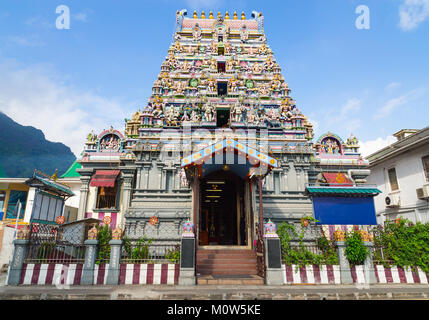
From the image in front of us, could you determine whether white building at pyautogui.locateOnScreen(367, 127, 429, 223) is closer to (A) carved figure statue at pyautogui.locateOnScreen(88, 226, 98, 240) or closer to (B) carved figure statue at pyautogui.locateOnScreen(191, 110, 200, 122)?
(B) carved figure statue at pyautogui.locateOnScreen(191, 110, 200, 122)

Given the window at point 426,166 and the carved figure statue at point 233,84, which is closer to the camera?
the window at point 426,166

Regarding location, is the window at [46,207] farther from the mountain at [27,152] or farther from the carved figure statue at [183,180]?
the mountain at [27,152]

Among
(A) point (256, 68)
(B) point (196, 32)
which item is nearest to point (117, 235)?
(A) point (256, 68)

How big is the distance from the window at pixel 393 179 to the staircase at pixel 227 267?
15.1 meters

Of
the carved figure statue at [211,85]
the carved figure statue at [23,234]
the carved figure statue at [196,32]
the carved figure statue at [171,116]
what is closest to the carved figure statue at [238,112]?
the carved figure statue at [211,85]

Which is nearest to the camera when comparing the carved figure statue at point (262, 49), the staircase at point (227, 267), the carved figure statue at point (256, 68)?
the staircase at point (227, 267)

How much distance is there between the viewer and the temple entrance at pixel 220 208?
48.2 ft

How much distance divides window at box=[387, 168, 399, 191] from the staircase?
49.7 ft

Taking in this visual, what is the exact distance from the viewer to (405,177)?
1889 centimetres

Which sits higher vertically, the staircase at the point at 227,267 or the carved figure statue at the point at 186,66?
the carved figure statue at the point at 186,66

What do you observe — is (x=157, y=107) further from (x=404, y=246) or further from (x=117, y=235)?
(x=404, y=246)
